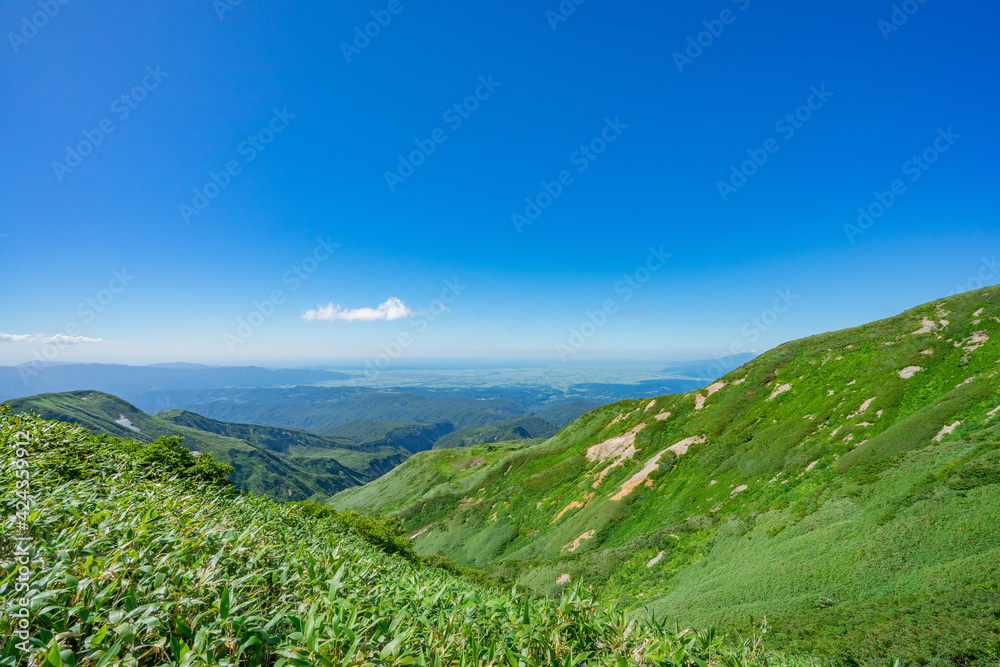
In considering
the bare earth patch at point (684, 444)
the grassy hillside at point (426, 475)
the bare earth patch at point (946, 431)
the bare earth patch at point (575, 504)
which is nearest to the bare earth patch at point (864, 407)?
the bare earth patch at point (946, 431)

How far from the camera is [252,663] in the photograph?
367 cm

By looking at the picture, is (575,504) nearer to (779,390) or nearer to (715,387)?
(715,387)

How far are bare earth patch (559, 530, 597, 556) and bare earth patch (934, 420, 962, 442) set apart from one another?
27.9m

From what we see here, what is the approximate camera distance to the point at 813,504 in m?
23.3

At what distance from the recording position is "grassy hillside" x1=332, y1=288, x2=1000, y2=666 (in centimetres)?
1387

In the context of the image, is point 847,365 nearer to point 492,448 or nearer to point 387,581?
point 387,581

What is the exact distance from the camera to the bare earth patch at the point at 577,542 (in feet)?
124

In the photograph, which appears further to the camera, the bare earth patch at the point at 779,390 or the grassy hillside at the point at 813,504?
the bare earth patch at the point at 779,390

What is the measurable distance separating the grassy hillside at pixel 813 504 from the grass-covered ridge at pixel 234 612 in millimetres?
14999

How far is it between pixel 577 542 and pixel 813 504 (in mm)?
22886

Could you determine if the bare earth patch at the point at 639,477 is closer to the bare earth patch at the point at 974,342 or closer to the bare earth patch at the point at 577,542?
the bare earth patch at the point at 577,542

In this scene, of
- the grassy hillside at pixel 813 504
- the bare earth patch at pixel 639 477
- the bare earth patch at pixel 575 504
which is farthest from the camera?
the bare earth patch at pixel 575 504

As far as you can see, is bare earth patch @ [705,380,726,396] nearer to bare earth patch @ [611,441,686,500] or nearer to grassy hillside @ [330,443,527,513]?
bare earth patch @ [611,441,686,500]

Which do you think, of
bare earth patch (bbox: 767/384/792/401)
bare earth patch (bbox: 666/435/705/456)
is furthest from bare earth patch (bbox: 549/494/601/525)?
bare earth patch (bbox: 767/384/792/401)
